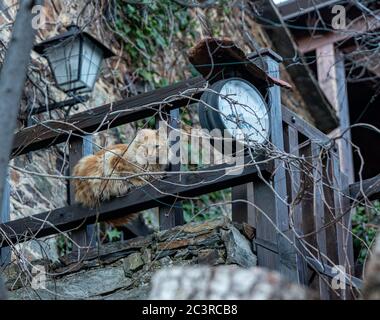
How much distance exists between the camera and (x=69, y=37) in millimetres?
5703

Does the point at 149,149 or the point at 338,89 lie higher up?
the point at 338,89

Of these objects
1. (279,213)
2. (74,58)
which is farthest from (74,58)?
(279,213)

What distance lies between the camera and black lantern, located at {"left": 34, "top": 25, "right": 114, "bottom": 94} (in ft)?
18.7

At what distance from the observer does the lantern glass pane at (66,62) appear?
18.7 feet

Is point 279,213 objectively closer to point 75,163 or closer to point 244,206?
point 244,206

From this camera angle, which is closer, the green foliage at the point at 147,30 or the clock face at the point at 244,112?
the clock face at the point at 244,112

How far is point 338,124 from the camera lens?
8.82 metres

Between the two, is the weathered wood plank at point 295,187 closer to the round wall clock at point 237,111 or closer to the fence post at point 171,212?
the round wall clock at point 237,111

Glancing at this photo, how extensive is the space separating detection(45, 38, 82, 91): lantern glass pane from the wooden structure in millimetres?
812

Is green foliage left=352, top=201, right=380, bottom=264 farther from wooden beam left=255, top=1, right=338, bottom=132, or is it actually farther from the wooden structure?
wooden beam left=255, top=1, right=338, bottom=132

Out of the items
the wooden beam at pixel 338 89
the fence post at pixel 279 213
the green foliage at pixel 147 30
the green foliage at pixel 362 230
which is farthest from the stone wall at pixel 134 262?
the wooden beam at pixel 338 89

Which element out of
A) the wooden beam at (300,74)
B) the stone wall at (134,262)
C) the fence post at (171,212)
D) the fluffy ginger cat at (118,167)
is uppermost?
the wooden beam at (300,74)

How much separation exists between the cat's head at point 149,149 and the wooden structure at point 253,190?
0.31 metres

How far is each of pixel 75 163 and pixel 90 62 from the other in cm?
113
